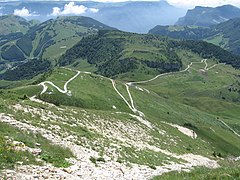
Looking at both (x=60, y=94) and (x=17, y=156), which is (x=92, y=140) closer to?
(x=17, y=156)

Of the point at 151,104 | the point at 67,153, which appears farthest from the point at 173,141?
the point at 151,104

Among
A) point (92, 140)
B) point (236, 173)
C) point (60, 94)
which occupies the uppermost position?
point (236, 173)

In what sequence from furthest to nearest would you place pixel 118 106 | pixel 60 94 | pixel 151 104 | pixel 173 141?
pixel 151 104, pixel 118 106, pixel 60 94, pixel 173 141

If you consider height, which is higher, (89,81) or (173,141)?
(173,141)

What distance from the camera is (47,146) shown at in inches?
1291

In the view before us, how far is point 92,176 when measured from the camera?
90.3ft

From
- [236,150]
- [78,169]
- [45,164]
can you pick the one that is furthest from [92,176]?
[236,150]

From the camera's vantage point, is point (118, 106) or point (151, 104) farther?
point (151, 104)

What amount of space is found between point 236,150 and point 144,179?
289 feet

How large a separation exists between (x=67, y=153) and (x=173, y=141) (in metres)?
47.6

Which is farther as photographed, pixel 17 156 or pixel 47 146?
pixel 47 146

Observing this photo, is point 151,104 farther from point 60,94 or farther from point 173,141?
point 173,141

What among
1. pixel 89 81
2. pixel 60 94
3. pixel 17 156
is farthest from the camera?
pixel 89 81

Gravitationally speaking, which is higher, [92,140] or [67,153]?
[67,153]
